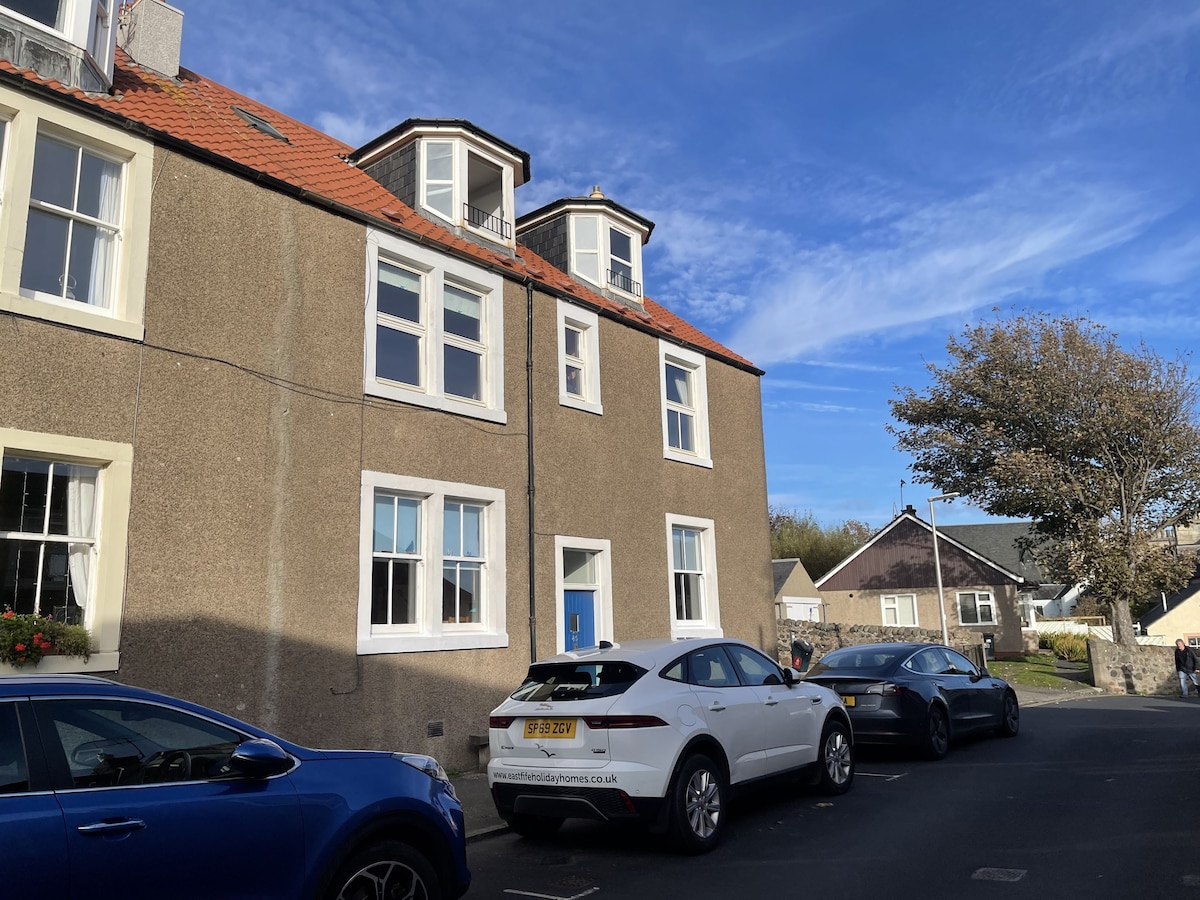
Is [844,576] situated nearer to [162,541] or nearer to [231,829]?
[162,541]

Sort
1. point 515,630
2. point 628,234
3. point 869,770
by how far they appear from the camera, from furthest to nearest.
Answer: point 628,234, point 515,630, point 869,770

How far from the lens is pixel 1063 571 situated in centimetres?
3127

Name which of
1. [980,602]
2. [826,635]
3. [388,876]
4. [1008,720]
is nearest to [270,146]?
[388,876]

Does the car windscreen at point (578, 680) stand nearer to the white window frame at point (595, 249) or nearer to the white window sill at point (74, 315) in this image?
the white window sill at point (74, 315)

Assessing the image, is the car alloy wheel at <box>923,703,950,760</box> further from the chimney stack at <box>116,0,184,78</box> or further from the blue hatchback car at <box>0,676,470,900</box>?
the chimney stack at <box>116,0,184,78</box>

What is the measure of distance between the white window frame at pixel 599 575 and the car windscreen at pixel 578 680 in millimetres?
4902

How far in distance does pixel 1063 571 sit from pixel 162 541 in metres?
30.6

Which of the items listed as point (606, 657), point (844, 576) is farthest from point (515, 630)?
point (844, 576)

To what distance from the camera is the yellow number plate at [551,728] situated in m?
7.04

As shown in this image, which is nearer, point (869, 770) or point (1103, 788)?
point (1103, 788)

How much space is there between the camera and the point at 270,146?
11.5 m

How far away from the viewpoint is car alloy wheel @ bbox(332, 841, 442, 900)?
14.7 ft

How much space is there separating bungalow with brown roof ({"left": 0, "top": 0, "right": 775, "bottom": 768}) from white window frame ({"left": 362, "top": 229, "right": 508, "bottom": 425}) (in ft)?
0.14

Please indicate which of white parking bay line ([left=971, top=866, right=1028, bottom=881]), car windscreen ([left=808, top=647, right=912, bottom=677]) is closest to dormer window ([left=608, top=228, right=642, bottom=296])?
car windscreen ([left=808, top=647, right=912, bottom=677])
